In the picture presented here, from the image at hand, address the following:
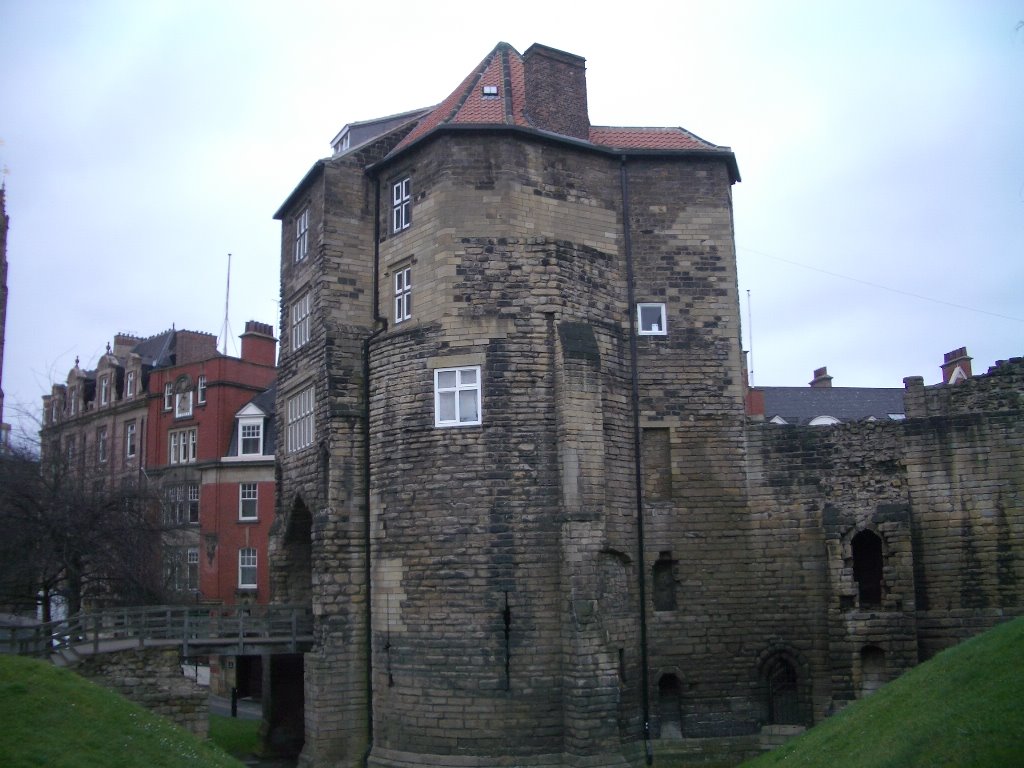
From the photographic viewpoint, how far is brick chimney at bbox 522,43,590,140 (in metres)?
23.5

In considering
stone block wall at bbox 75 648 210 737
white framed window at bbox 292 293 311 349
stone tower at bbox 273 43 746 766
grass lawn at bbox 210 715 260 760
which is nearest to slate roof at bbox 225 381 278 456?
grass lawn at bbox 210 715 260 760

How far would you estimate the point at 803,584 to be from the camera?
2269cm

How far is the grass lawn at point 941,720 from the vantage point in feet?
40.5

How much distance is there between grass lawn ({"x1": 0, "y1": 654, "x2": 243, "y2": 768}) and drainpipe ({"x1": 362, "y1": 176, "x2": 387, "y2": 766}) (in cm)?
357

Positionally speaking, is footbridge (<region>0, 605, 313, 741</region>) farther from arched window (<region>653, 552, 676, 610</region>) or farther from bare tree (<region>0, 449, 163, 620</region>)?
arched window (<region>653, 552, 676, 610</region>)

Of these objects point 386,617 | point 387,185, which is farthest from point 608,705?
point 387,185

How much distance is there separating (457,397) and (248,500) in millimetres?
25095

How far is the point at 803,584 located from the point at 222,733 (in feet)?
57.3

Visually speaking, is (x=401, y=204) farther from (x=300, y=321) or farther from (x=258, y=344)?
(x=258, y=344)

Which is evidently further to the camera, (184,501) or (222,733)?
(184,501)

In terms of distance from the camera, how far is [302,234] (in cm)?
2633

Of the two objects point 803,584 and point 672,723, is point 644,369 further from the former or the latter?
point 672,723

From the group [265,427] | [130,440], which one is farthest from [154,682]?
[130,440]

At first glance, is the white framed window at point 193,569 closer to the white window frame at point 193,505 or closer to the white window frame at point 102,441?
the white window frame at point 193,505
